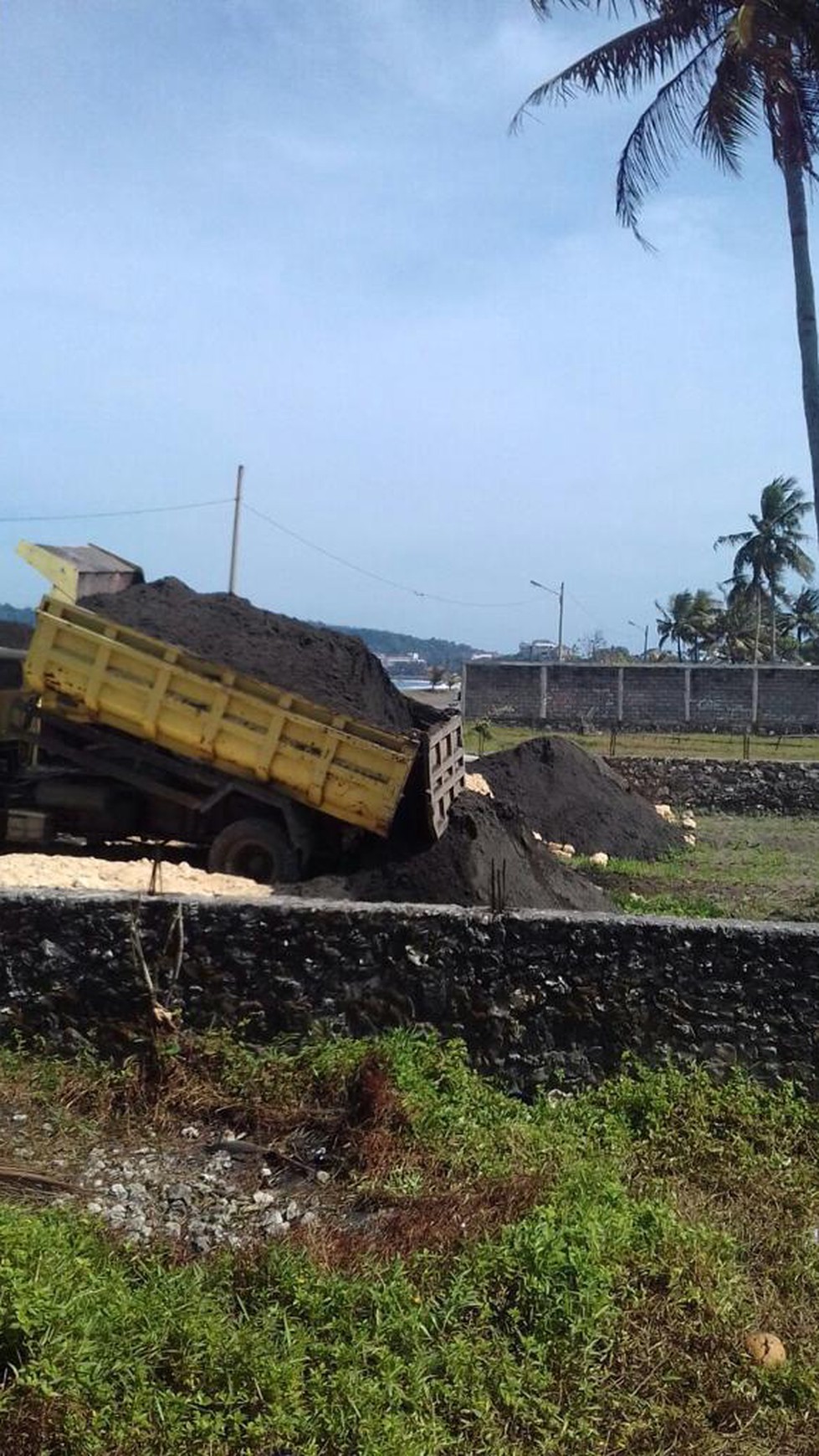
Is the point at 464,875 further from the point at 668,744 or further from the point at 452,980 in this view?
the point at 668,744

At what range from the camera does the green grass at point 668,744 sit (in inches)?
1144

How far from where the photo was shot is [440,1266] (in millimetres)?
3963

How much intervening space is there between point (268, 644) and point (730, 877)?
5.89 metres

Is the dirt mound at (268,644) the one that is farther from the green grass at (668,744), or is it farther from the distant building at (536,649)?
the distant building at (536,649)

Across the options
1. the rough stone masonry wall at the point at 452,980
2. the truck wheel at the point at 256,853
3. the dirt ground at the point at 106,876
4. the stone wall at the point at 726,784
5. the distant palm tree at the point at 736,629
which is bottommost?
the rough stone masonry wall at the point at 452,980

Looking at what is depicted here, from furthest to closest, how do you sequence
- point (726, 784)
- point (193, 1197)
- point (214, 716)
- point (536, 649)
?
1. point (536, 649)
2. point (726, 784)
3. point (214, 716)
4. point (193, 1197)

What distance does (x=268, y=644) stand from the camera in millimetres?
12102

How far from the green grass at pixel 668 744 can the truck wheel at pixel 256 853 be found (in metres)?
16.3

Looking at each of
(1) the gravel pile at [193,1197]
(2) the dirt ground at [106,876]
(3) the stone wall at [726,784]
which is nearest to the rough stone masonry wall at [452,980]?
(1) the gravel pile at [193,1197]

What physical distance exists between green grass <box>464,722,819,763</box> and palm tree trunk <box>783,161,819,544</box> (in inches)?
565

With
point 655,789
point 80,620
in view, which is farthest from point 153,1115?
point 655,789

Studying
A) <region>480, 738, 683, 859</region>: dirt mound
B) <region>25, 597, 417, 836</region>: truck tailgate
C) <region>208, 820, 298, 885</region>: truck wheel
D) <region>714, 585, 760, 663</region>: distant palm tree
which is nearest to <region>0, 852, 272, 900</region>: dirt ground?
<region>208, 820, 298, 885</region>: truck wheel

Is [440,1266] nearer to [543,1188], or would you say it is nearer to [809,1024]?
[543,1188]

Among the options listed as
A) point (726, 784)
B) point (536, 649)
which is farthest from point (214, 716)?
point (536, 649)
